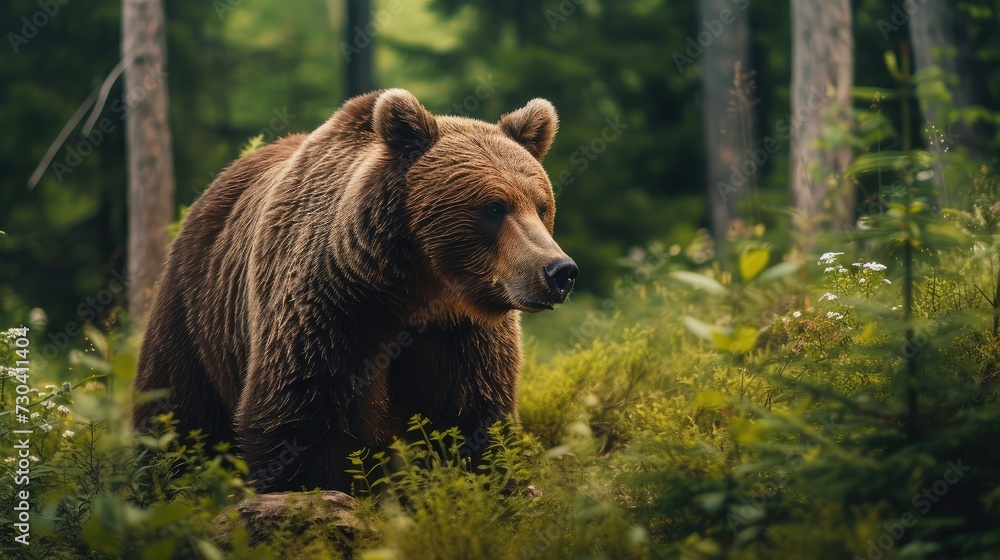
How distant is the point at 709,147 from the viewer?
14.8 m

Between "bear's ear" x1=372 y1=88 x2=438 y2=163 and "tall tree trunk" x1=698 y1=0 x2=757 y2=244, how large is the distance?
32.0 feet

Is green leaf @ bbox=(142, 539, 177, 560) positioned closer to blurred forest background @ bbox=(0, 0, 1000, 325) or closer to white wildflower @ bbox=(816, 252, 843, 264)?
white wildflower @ bbox=(816, 252, 843, 264)

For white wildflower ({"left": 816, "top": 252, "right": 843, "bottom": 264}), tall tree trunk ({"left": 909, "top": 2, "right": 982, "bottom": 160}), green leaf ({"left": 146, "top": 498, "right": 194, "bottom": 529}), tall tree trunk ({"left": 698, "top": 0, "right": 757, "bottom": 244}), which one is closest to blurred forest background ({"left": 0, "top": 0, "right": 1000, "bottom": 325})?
tall tree trunk ({"left": 698, "top": 0, "right": 757, "bottom": 244})

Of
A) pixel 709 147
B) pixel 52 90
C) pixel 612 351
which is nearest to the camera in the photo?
pixel 612 351

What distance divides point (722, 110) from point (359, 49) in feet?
18.7

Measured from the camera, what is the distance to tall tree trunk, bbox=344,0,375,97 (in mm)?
15477

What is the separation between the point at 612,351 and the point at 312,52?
48.5 feet

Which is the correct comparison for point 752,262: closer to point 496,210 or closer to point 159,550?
point 496,210

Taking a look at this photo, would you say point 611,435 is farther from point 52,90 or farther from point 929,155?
point 52,90

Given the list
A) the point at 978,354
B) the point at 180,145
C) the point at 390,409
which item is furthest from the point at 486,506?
the point at 180,145

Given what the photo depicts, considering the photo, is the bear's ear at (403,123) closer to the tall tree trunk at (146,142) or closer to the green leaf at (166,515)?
the green leaf at (166,515)

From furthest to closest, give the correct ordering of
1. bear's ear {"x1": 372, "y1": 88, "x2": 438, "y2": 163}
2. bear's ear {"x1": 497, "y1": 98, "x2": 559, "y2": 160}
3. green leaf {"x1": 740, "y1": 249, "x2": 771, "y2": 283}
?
1. bear's ear {"x1": 497, "y1": 98, "x2": 559, "y2": 160}
2. bear's ear {"x1": 372, "y1": 88, "x2": 438, "y2": 163}
3. green leaf {"x1": 740, "y1": 249, "x2": 771, "y2": 283}

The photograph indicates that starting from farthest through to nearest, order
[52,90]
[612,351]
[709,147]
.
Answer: [709,147] → [52,90] → [612,351]

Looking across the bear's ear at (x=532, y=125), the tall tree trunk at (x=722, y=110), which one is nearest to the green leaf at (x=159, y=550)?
the bear's ear at (x=532, y=125)
